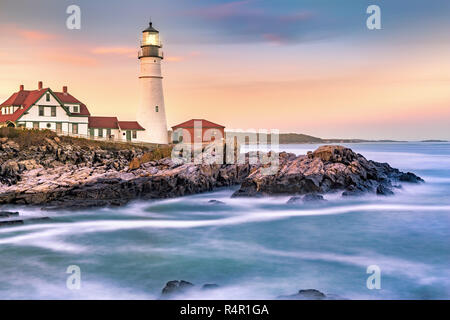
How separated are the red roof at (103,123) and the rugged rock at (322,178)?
62.2 ft

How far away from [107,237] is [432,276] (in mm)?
6414

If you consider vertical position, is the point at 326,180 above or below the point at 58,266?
above

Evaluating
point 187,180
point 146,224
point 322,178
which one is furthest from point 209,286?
point 187,180

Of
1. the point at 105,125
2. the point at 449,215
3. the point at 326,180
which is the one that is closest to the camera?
the point at 449,215

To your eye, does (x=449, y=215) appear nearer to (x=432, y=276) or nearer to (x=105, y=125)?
(x=432, y=276)

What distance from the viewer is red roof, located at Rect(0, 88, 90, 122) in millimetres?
28438

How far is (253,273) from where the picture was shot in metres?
7.29

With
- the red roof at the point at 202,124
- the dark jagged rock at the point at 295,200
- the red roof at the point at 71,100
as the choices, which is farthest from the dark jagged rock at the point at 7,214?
the red roof at the point at 202,124

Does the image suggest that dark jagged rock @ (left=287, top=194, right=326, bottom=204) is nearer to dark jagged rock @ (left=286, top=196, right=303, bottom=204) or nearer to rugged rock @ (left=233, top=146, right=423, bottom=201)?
dark jagged rock @ (left=286, top=196, right=303, bottom=204)

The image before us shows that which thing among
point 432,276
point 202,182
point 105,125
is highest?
point 105,125

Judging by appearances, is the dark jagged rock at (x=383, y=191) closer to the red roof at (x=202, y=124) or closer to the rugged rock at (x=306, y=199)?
the rugged rock at (x=306, y=199)

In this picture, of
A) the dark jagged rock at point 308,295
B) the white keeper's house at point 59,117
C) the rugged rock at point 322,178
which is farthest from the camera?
the white keeper's house at point 59,117

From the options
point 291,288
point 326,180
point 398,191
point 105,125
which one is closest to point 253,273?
point 291,288

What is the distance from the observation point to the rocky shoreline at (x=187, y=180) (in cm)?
1275
